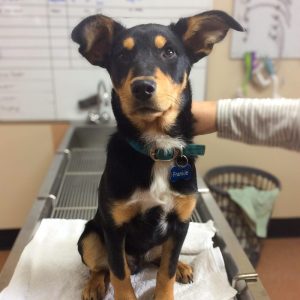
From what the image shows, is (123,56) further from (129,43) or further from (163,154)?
(163,154)

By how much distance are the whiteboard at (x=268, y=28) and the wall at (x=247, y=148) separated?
0.17 feet

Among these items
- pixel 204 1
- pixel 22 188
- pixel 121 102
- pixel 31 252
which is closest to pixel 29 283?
pixel 31 252

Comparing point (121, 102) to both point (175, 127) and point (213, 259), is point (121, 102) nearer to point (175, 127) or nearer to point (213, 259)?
point (175, 127)

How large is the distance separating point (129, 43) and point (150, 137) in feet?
0.71

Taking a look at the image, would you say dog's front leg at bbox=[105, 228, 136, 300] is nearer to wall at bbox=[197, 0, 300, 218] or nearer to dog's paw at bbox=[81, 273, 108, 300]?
dog's paw at bbox=[81, 273, 108, 300]

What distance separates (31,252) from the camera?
1.03m

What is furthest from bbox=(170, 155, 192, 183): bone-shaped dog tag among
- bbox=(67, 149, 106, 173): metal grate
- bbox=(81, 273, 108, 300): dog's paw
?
bbox=(67, 149, 106, 173): metal grate

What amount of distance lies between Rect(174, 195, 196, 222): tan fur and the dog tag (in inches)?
1.7

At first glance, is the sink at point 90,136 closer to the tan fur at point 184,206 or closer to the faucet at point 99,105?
the faucet at point 99,105

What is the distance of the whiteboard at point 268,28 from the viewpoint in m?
1.85


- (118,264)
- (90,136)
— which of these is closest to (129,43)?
(118,264)

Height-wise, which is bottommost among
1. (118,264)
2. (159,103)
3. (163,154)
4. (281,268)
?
(281,268)

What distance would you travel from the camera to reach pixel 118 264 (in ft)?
2.79

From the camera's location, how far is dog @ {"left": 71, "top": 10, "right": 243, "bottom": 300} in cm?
79
